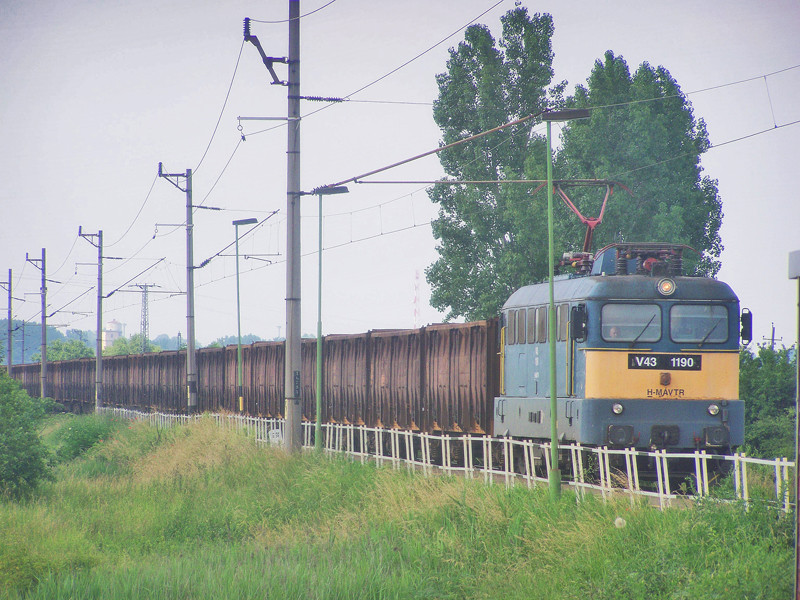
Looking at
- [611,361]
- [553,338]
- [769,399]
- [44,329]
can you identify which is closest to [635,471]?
[611,361]

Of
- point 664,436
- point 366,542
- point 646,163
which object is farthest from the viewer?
point 646,163

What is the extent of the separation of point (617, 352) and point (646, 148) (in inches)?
755

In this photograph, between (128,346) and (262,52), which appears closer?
(262,52)

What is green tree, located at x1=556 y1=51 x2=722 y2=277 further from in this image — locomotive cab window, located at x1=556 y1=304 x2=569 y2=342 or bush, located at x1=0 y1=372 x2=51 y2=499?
bush, located at x1=0 y1=372 x2=51 y2=499

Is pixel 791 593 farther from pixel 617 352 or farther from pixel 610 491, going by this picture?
pixel 617 352

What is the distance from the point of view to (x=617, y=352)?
53.7 feet

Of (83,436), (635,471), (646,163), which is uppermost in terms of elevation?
(646,163)

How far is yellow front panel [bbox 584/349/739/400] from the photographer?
53.2 feet

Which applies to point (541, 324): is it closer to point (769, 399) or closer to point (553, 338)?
point (553, 338)

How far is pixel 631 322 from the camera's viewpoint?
16.6 metres

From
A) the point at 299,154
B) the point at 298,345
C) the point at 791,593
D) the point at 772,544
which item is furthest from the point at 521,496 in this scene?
the point at 299,154

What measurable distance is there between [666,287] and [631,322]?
841 millimetres

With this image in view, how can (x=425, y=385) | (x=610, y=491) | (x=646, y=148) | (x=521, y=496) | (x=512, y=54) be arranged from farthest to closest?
(x=512, y=54)
(x=646, y=148)
(x=425, y=385)
(x=521, y=496)
(x=610, y=491)

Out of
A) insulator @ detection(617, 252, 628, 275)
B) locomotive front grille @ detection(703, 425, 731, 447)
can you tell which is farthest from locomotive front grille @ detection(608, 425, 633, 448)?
insulator @ detection(617, 252, 628, 275)
